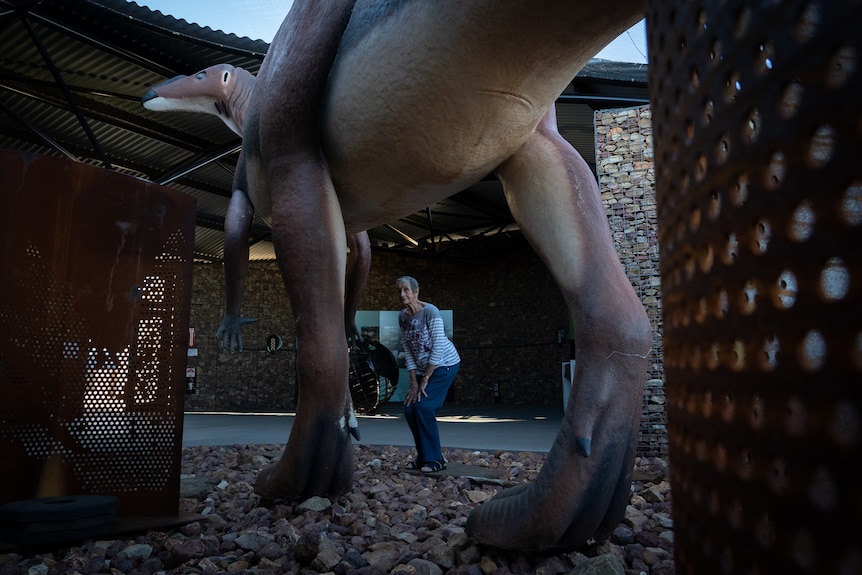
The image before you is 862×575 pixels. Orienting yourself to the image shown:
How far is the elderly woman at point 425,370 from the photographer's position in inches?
133

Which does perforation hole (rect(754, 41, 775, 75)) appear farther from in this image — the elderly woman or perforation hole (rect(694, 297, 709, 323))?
the elderly woman

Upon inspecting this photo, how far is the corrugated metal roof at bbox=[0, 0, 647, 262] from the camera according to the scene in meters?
5.89

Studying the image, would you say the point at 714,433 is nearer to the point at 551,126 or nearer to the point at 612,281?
the point at 612,281

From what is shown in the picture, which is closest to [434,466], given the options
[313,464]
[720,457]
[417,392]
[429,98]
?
[417,392]

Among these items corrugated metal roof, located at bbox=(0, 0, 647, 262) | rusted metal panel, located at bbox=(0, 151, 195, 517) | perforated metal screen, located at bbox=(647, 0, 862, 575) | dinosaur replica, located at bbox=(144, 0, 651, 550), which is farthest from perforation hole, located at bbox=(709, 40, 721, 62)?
corrugated metal roof, located at bbox=(0, 0, 647, 262)

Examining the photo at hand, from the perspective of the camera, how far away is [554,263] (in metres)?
1.42

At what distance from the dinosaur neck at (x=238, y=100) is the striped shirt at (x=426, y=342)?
1.55 m

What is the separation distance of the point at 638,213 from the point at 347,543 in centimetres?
335

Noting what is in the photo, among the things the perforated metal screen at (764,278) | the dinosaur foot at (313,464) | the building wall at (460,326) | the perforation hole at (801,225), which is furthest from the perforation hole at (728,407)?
the building wall at (460,326)

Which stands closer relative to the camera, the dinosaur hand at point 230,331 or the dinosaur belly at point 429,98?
the dinosaur belly at point 429,98

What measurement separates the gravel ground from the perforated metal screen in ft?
3.19

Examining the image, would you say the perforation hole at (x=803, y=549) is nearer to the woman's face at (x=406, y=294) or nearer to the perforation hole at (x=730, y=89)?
the perforation hole at (x=730, y=89)

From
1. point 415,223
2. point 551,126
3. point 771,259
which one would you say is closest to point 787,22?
point 771,259

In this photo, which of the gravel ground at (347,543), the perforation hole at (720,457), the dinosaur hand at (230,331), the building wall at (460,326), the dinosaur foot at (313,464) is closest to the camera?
the perforation hole at (720,457)
